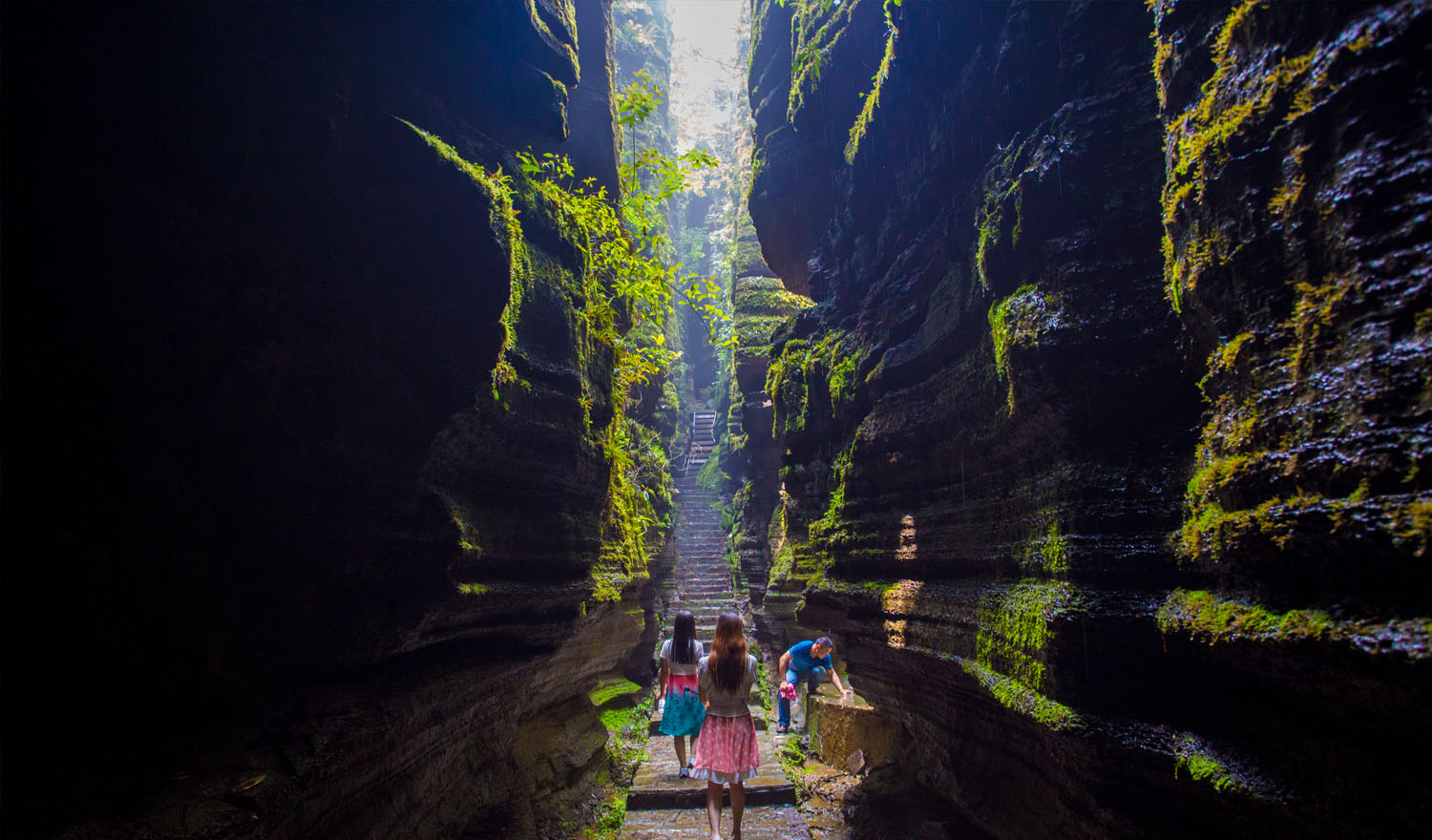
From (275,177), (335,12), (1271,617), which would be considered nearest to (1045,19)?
(1271,617)

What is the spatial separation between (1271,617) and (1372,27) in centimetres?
202

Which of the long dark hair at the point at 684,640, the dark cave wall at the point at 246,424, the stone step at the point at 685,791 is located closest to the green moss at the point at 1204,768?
the dark cave wall at the point at 246,424

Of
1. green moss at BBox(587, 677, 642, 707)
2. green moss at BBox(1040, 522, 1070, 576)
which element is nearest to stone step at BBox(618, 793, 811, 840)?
green moss at BBox(587, 677, 642, 707)

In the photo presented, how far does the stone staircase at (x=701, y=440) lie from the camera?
3036cm

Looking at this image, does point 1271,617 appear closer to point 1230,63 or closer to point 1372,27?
point 1372,27

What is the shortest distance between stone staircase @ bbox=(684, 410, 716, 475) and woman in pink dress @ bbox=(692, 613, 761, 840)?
78.7 feet

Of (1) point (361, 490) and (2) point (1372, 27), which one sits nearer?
(2) point (1372, 27)

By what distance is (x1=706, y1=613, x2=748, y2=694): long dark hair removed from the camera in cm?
539

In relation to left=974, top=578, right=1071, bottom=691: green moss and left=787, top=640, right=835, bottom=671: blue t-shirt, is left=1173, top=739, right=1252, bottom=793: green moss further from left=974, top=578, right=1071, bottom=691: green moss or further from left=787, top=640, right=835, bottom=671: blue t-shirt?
left=787, top=640, right=835, bottom=671: blue t-shirt

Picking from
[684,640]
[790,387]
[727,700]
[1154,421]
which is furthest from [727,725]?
[790,387]

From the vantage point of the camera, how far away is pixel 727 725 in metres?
5.31

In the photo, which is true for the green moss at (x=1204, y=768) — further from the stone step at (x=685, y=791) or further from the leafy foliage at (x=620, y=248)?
the leafy foliage at (x=620, y=248)

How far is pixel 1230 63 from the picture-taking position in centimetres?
259

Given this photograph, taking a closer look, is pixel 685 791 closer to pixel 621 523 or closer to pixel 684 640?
pixel 684 640
